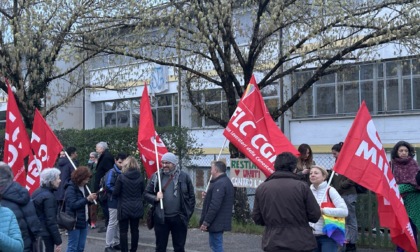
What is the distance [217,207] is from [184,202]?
1.61 feet

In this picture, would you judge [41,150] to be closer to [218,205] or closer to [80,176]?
[80,176]

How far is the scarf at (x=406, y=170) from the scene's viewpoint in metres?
10.1

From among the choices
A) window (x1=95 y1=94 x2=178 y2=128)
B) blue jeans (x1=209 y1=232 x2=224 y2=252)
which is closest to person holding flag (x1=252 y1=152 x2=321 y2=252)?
blue jeans (x1=209 y1=232 x2=224 y2=252)

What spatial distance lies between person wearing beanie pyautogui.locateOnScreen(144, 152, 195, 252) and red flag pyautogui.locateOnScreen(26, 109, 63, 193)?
224cm

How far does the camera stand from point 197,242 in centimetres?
1342

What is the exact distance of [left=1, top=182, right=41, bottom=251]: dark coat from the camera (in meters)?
7.26

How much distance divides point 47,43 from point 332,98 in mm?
10531

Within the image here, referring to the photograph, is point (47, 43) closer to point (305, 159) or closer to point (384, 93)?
point (305, 159)

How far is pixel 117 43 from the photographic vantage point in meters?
14.7

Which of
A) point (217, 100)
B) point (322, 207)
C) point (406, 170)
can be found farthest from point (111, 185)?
point (217, 100)

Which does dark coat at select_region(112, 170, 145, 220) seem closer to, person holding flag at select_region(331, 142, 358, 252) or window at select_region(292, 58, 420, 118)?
person holding flag at select_region(331, 142, 358, 252)

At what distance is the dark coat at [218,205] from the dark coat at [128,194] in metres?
1.59

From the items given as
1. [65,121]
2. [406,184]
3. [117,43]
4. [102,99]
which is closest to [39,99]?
[117,43]

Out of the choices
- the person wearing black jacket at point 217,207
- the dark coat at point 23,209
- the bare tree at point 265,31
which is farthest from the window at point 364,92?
the dark coat at point 23,209
